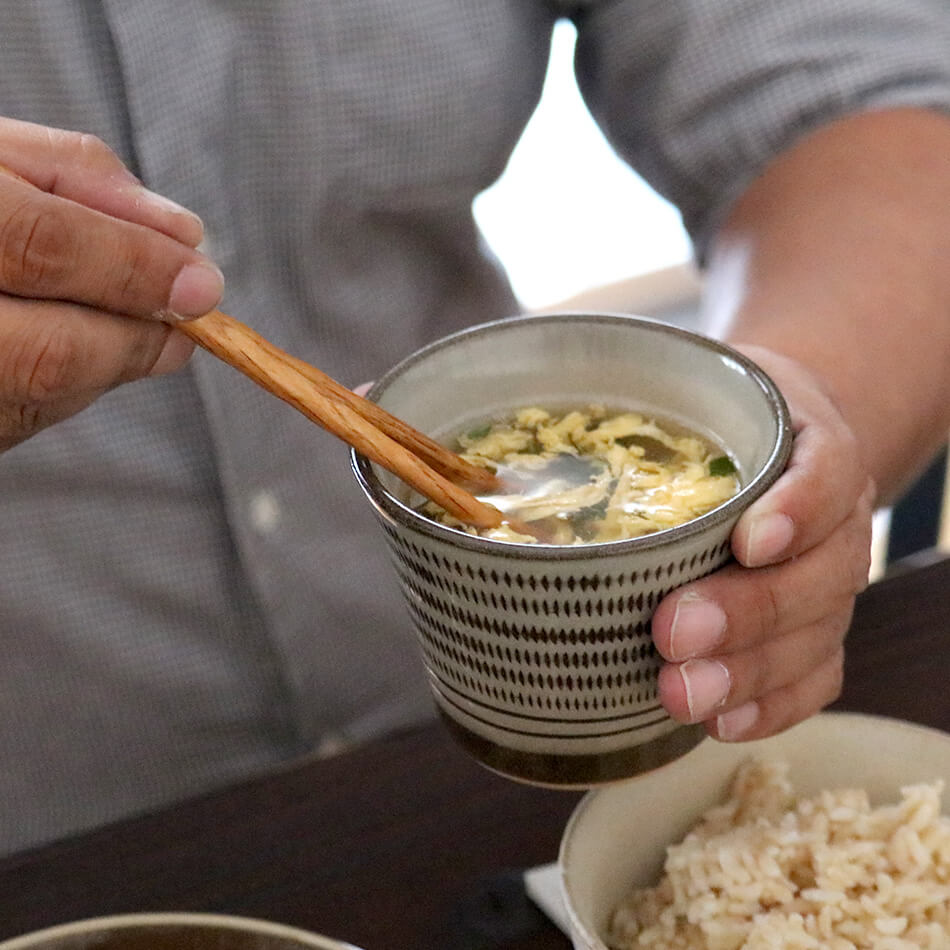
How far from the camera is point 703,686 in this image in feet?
1.74

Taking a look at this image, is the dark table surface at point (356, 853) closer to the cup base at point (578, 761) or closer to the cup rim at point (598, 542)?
the cup base at point (578, 761)

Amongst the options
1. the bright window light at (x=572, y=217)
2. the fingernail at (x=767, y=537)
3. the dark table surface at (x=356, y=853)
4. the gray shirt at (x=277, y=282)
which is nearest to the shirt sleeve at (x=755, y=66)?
the gray shirt at (x=277, y=282)

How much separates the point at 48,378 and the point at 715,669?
13.0 inches

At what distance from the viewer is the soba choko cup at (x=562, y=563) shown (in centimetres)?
48

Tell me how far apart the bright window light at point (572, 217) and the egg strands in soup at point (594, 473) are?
2267 millimetres

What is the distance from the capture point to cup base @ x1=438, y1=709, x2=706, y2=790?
21.9 inches

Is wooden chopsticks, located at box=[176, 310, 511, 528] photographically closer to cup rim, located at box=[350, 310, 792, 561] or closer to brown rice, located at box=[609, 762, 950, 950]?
cup rim, located at box=[350, 310, 792, 561]

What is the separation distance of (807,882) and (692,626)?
0.63 ft

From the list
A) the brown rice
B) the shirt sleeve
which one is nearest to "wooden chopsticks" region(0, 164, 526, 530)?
the brown rice

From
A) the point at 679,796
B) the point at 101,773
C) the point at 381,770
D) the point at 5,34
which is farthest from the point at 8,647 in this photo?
the point at 679,796

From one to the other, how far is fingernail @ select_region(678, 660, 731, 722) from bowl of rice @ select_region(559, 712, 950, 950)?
0.07 metres

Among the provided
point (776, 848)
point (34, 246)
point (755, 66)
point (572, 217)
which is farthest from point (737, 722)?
point (572, 217)

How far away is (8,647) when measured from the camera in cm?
93

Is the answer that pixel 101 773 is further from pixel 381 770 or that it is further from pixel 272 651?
pixel 381 770
